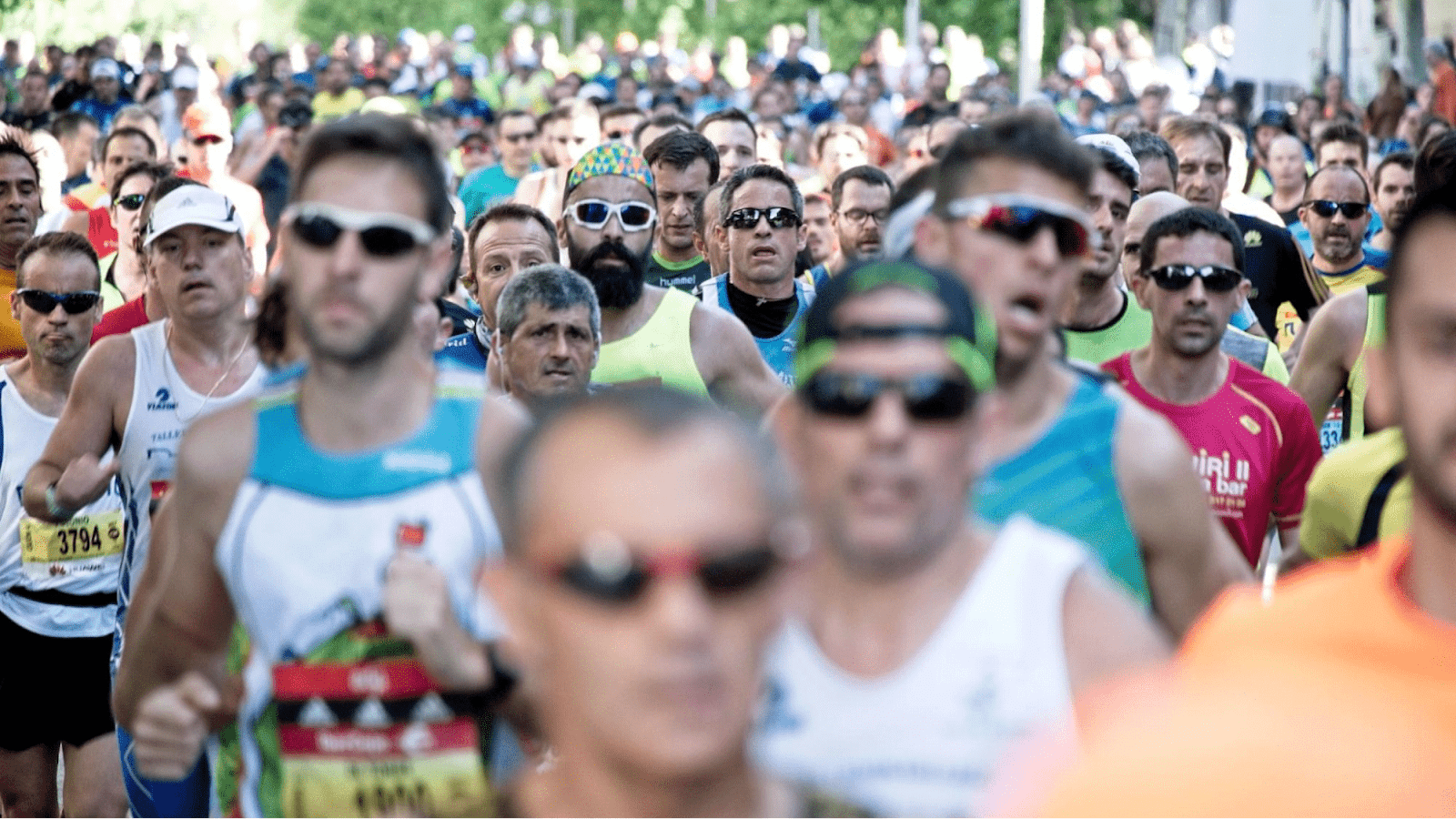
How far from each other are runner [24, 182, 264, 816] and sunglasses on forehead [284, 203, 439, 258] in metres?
2.03

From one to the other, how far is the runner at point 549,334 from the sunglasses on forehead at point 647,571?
3.78 metres

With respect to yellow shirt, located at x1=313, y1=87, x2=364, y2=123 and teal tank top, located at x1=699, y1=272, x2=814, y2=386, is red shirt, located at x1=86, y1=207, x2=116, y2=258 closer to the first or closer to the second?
teal tank top, located at x1=699, y1=272, x2=814, y2=386

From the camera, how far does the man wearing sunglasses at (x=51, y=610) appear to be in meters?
6.54

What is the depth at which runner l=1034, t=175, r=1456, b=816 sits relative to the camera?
152 centimetres

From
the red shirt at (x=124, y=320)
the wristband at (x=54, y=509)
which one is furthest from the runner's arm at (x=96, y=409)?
the red shirt at (x=124, y=320)

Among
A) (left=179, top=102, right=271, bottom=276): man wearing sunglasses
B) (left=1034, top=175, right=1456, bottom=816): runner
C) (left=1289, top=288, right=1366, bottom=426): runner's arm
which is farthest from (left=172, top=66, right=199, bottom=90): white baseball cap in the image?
(left=1034, top=175, right=1456, bottom=816): runner

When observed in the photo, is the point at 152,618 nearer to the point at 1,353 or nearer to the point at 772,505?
the point at 772,505

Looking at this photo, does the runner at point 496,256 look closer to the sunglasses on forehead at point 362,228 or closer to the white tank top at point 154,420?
the white tank top at point 154,420

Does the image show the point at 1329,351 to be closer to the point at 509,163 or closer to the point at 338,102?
the point at 509,163

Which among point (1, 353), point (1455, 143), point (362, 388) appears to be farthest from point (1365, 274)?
point (362, 388)

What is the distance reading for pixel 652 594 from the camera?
2.04m

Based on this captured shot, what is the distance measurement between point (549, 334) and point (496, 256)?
1734 millimetres

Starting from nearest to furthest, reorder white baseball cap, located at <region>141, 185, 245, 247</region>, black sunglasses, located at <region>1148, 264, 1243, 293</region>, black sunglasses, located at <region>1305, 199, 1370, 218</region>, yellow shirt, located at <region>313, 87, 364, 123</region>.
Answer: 1. white baseball cap, located at <region>141, 185, 245, 247</region>
2. black sunglasses, located at <region>1148, 264, 1243, 293</region>
3. black sunglasses, located at <region>1305, 199, 1370, 218</region>
4. yellow shirt, located at <region>313, 87, 364, 123</region>

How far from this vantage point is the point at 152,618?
366 cm
